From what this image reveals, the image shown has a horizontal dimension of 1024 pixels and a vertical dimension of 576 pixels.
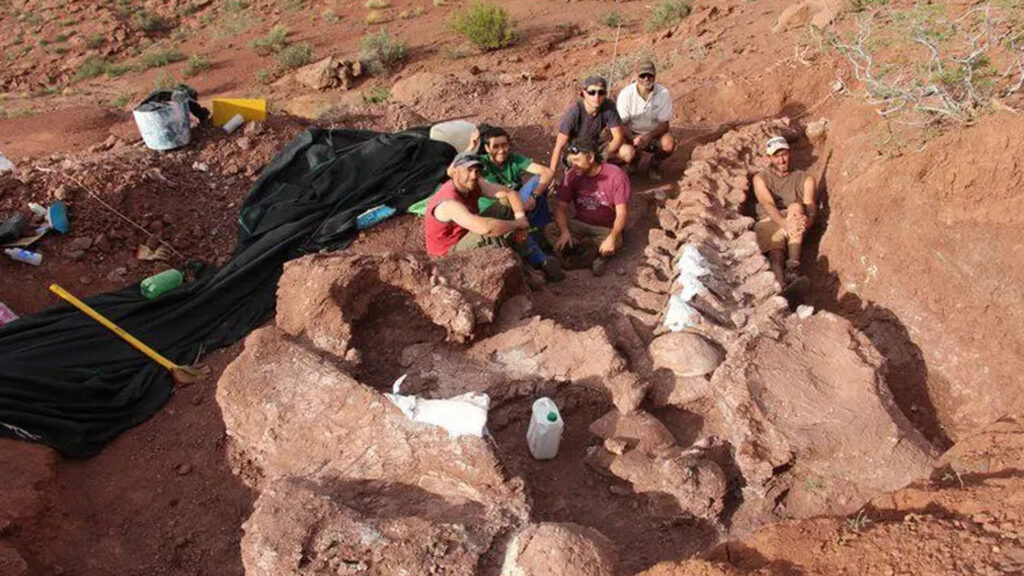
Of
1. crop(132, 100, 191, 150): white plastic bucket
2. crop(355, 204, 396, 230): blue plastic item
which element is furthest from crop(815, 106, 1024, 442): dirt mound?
crop(132, 100, 191, 150): white plastic bucket

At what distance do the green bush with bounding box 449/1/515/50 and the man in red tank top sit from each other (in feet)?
28.6

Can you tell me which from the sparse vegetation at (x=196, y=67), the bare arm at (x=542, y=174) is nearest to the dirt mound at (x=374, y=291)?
the bare arm at (x=542, y=174)

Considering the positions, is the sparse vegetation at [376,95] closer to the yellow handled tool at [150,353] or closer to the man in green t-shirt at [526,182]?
the man in green t-shirt at [526,182]

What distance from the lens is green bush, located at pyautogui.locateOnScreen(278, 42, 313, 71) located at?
1328 cm

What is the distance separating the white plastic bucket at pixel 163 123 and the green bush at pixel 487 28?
6.64 meters

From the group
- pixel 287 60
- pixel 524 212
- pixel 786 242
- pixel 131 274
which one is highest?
pixel 524 212

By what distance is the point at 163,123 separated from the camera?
24.0ft

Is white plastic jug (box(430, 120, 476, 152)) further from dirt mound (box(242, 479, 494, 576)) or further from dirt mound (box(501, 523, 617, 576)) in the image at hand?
dirt mound (box(501, 523, 617, 576))

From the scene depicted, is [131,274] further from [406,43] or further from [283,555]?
[406,43]

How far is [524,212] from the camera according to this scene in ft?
16.7

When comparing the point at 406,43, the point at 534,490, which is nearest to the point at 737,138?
the point at 534,490

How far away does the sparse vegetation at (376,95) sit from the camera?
10.2 meters

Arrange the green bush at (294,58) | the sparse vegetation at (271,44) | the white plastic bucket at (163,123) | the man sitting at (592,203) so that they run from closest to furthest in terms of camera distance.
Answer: the man sitting at (592,203), the white plastic bucket at (163,123), the green bush at (294,58), the sparse vegetation at (271,44)

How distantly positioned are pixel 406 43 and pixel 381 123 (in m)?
5.75
